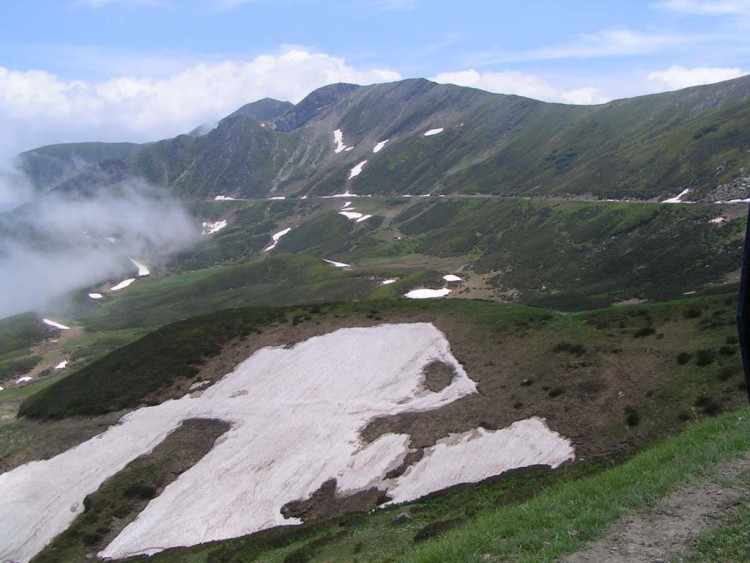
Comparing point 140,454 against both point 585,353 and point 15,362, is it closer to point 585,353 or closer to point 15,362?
point 585,353

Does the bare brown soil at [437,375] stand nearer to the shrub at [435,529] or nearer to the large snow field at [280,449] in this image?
the large snow field at [280,449]

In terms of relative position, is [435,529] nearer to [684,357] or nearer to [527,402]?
[527,402]

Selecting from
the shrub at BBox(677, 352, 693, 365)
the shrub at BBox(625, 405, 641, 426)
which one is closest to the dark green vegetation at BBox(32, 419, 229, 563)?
the shrub at BBox(625, 405, 641, 426)

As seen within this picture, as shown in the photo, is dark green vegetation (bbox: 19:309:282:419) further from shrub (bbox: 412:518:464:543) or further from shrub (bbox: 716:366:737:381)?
shrub (bbox: 716:366:737:381)

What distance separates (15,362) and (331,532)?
597 ft

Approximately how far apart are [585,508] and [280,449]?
123ft

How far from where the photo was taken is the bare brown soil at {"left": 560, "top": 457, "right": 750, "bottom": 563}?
11.3m

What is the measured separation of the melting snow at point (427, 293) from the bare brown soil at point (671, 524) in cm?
13997

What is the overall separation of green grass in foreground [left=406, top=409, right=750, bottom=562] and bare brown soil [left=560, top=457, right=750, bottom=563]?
0.34 metres

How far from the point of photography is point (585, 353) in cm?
4516

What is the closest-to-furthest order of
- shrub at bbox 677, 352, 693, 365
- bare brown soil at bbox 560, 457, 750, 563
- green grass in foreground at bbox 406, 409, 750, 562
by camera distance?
bare brown soil at bbox 560, 457, 750, 563, green grass in foreground at bbox 406, 409, 750, 562, shrub at bbox 677, 352, 693, 365

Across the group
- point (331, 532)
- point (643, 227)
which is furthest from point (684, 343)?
point (643, 227)

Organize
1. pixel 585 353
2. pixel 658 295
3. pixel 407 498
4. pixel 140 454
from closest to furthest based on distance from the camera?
pixel 407 498
pixel 585 353
pixel 140 454
pixel 658 295

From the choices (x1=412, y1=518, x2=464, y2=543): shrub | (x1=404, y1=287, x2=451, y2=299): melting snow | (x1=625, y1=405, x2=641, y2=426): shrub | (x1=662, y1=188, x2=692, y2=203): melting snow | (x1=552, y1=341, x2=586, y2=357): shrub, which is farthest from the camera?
(x1=662, y1=188, x2=692, y2=203): melting snow
